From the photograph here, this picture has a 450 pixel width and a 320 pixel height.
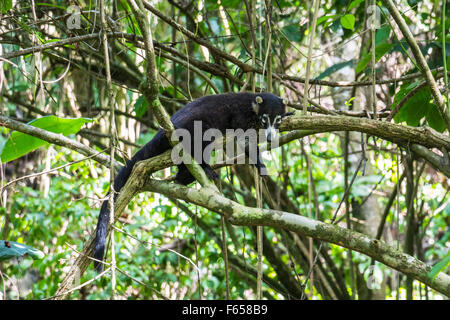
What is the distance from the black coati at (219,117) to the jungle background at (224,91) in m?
0.15

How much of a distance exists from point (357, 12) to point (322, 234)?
3.14 meters

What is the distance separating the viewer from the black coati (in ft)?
11.2

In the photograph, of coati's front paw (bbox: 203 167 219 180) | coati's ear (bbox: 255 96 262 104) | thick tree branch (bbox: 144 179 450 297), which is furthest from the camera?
coati's ear (bbox: 255 96 262 104)

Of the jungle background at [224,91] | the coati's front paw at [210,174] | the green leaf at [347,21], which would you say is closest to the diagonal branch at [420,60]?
the jungle background at [224,91]

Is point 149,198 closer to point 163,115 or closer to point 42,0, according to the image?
point 42,0

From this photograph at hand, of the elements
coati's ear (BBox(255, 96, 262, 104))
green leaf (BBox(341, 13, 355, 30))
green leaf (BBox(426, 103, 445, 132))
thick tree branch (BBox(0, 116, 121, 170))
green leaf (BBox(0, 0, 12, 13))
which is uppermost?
green leaf (BBox(341, 13, 355, 30))

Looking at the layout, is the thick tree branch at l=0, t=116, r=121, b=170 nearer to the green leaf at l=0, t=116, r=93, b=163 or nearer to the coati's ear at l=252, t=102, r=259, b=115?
the green leaf at l=0, t=116, r=93, b=163

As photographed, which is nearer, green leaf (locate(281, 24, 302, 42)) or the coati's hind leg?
the coati's hind leg

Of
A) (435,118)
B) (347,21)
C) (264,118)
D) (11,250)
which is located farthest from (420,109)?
(11,250)

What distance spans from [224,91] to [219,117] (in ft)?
3.14

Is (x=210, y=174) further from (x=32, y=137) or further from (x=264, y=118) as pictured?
(x=32, y=137)

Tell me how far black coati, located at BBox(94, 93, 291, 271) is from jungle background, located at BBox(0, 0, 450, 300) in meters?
0.15

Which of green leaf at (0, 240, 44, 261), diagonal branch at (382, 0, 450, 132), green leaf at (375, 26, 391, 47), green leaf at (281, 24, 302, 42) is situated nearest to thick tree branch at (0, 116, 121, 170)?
green leaf at (0, 240, 44, 261)
